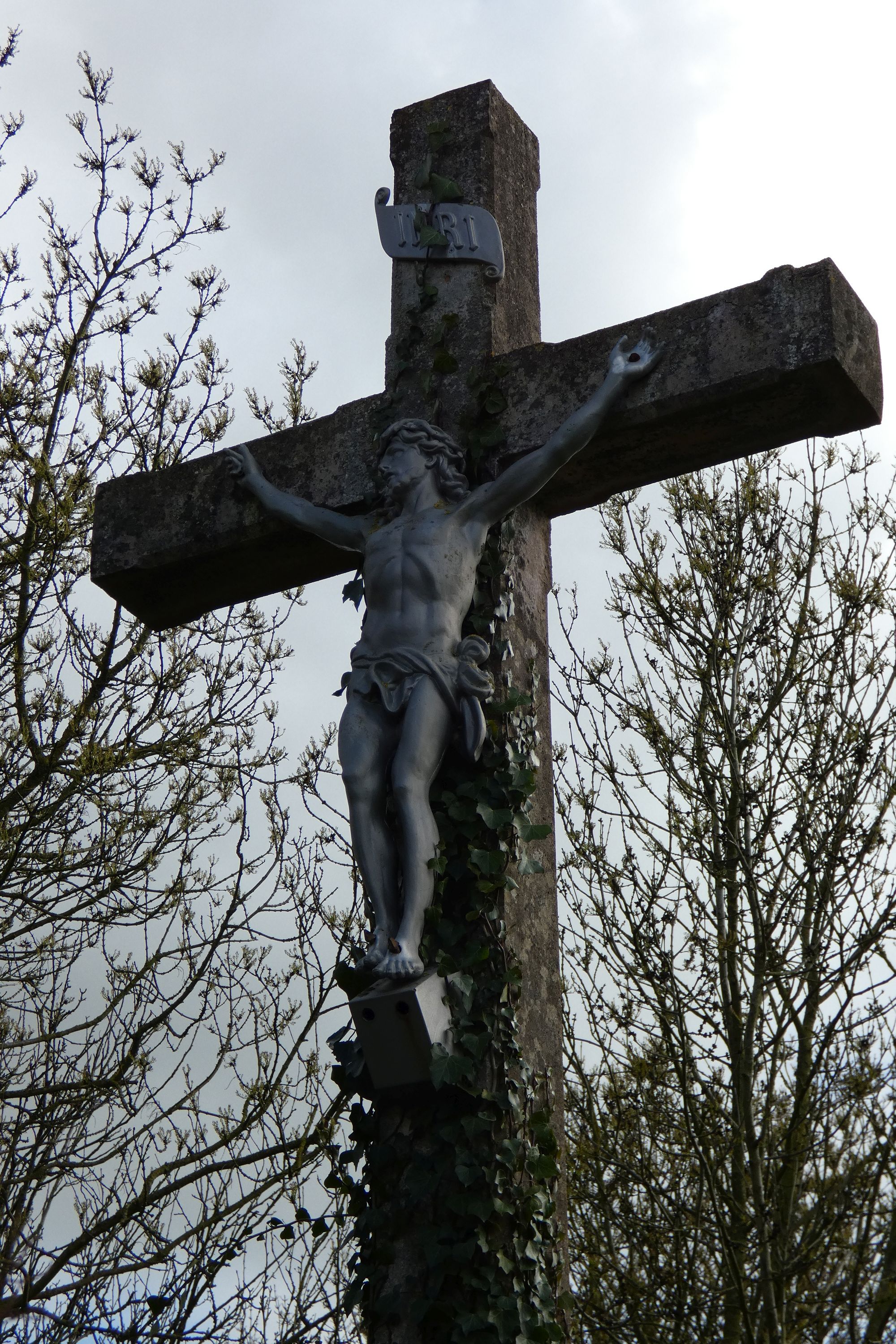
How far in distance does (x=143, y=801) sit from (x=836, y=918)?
3.35 meters

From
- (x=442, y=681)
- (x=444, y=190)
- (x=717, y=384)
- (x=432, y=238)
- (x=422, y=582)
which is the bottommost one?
(x=442, y=681)

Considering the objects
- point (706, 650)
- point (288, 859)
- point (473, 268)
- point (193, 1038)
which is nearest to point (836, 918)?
point (706, 650)

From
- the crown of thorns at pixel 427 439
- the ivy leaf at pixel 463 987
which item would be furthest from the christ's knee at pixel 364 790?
the crown of thorns at pixel 427 439

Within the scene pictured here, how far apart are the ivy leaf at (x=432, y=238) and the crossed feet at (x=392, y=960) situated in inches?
80.5

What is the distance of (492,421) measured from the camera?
14.3ft

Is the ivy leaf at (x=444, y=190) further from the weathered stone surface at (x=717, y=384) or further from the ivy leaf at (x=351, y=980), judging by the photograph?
the ivy leaf at (x=351, y=980)

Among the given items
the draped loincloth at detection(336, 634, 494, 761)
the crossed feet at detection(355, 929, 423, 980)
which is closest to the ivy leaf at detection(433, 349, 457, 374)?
the draped loincloth at detection(336, 634, 494, 761)

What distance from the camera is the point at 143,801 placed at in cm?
716

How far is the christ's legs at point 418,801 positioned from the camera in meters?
3.57

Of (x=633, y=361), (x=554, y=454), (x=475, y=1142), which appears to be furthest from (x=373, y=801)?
(x=633, y=361)

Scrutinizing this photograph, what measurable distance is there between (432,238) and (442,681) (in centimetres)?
145

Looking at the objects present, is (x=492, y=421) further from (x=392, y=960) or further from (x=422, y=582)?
(x=392, y=960)

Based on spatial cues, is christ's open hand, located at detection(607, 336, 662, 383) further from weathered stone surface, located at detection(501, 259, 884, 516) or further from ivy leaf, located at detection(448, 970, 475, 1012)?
ivy leaf, located at detection(448, 970, 475, 1012)

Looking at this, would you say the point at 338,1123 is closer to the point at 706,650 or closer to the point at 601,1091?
the point at 601,1091
